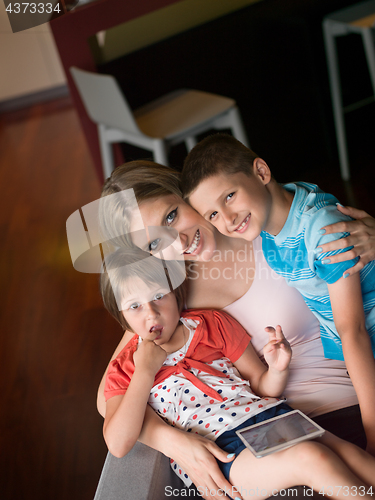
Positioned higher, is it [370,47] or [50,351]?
[370,47]

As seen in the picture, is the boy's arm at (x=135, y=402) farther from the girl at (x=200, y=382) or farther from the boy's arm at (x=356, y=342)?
the boy's arm at (x=356, y=342)

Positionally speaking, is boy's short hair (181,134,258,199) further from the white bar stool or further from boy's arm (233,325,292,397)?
the white bar stool

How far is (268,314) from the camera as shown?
0.66 meters

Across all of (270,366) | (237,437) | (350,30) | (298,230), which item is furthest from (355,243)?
(350,30)

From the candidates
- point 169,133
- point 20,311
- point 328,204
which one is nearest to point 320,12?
point 169,133

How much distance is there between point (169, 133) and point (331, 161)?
396 mm

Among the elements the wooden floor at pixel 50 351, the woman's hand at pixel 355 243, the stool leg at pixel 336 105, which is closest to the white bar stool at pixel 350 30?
the stool leg at pixel 336 105

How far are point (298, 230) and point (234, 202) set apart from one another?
10 cm

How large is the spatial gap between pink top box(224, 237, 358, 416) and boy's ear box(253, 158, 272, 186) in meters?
0.10

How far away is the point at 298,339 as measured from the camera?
0.65 metres

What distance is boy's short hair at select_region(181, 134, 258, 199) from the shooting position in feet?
1.94

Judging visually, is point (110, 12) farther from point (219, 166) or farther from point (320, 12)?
point (219, 166)

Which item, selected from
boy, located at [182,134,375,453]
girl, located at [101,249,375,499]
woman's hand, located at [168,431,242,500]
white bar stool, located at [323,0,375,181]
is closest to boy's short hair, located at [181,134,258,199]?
boy, located at [182,134,375,453]

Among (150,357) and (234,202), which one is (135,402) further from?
(234,202)
